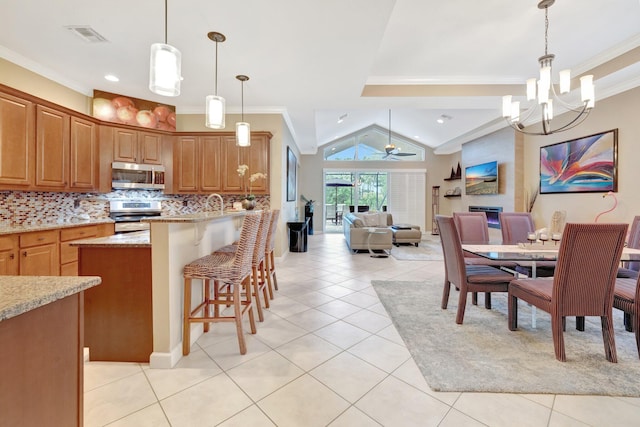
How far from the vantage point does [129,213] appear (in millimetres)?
4289

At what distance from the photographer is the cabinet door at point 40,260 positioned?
2733mm

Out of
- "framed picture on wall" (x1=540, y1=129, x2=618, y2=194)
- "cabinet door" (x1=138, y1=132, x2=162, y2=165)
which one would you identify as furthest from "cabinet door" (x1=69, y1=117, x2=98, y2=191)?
"framed picture on wall" (x1=540, y1=129, x2=618, y2=194)

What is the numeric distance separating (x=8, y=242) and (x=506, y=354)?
4441mm

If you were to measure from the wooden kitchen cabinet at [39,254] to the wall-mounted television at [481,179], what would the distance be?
7.88m

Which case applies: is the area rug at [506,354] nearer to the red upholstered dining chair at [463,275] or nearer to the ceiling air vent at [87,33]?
the red upholstered dining chair at [463,275]

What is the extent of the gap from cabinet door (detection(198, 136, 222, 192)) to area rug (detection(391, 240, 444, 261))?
12.5 ft

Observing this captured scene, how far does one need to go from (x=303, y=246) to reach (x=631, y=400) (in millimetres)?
5109

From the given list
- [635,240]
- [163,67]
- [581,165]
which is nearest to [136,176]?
[163,67]

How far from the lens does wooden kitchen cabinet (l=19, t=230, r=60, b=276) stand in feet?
8.95

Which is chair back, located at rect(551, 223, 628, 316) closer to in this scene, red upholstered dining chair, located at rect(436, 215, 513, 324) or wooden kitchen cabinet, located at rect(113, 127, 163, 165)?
red upholstered dining chair, located at rect(436, 215, 513, 324)

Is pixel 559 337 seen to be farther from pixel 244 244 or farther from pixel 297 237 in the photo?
pixel 297 237

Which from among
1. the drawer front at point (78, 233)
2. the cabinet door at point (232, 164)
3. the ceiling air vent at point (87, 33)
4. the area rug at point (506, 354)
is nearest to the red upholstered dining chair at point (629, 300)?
the area rug at point (506, 354)

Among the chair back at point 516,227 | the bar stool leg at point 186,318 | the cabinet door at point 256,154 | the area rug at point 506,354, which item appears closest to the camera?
the area rug at point 506,354

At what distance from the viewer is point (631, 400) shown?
157cm
